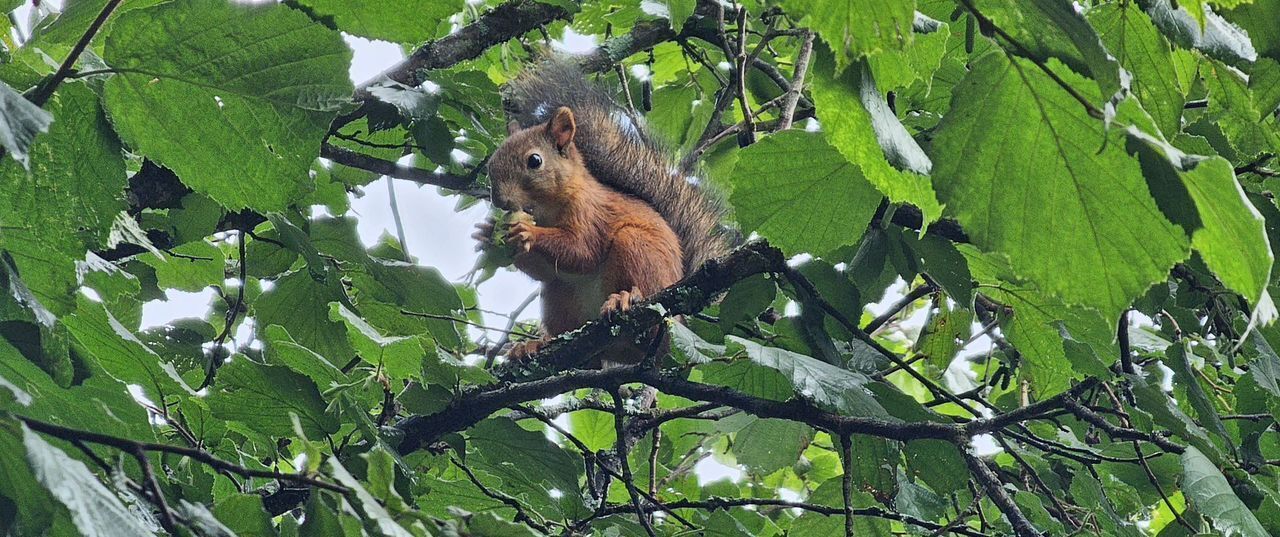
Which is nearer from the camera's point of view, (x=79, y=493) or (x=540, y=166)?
(x=79, y=493)

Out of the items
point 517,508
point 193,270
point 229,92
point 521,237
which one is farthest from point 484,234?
point 229,92

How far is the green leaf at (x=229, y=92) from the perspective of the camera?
1.20 m

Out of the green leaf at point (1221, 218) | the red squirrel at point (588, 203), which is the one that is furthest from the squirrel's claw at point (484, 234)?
the green leaf at point (1221, 218)

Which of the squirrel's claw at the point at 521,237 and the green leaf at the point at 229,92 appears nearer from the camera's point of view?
the green leaf at the point at 229,92

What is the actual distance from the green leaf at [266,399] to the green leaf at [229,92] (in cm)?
38

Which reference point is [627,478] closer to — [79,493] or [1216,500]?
[1216,500]

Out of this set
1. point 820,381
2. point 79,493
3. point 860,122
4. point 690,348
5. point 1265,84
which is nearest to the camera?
point 79,493

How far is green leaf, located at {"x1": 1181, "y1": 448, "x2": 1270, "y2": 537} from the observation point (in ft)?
5.35

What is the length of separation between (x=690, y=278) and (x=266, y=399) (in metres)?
0.96

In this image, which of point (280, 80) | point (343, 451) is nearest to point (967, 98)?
point (280, 80)

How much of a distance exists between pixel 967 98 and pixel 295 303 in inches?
65.3

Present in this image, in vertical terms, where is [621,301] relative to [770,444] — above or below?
above

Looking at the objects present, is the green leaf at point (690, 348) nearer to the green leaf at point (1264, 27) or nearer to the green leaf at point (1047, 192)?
the green leaf at point (1047, 192)

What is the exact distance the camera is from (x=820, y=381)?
1.80 meters
